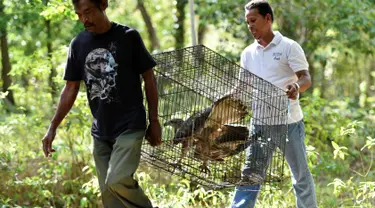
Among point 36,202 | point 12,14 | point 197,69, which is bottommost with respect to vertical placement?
point 36,202

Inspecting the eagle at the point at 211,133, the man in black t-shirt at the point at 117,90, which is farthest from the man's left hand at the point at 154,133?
the eagle at the point at 211,133

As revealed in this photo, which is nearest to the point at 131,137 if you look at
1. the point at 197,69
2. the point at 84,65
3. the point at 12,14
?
the point at 84,65

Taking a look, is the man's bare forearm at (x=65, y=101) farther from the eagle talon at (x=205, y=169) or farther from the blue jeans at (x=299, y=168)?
the blue jeans at (x=299, y=168)

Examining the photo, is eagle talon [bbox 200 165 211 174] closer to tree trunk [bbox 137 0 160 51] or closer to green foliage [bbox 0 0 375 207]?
green foliage [bbox 0 0 375 207]

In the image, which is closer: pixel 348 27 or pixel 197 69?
pixel 197 69

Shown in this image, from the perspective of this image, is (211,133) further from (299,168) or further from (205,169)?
(299,168)

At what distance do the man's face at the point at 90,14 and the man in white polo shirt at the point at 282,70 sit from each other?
3.51 ft

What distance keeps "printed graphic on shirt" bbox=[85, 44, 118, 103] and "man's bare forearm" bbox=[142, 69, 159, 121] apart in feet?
0.63

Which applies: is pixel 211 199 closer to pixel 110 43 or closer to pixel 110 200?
pixel 110 200

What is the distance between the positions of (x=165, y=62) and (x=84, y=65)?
64 centimetres

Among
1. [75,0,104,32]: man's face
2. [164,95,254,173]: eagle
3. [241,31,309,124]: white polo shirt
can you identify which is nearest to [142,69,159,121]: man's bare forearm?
[164,95,254,173]: eagle

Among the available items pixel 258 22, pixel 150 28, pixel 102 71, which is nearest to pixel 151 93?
pixel 102 71

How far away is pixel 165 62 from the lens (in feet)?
14.2

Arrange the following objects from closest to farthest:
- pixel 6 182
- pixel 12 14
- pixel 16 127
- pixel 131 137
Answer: pixel 131 137
pixel 6 182
pixel 16 127
pixel 12 14
